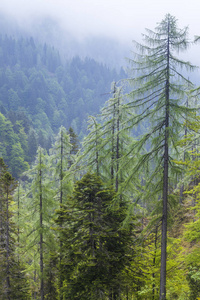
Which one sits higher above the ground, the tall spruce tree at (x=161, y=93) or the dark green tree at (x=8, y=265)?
the tall spruce tree at (x=161, y=93)

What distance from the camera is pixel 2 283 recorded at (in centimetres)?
1727

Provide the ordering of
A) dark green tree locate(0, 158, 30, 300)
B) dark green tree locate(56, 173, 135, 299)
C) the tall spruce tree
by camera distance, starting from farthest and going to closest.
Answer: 1. dark green tree locate(0, 158, 30, 300)
2. dark green tree locate(56, 173, 135, 299)
3. the tall spruce tree

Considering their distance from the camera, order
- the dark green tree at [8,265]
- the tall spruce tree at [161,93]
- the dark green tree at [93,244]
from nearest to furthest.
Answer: the tall spruce tree at [161,93] → the dark green tree at [93,244] → the dark green tree at [8,265]

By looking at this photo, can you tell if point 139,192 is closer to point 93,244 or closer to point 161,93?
point 93,244

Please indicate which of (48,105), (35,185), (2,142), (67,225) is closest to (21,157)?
(2,142)

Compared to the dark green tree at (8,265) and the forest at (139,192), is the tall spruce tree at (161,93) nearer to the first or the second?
the forest at (139,192)

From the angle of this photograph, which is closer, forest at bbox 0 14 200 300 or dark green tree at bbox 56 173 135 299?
forest at bbox 0 14 200 300

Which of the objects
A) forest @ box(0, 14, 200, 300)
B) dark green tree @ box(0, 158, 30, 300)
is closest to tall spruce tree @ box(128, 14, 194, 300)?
forest @ box(0, 14, 200, 300)

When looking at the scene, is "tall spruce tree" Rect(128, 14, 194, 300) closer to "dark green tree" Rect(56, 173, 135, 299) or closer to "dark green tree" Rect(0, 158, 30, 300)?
"dark green tree" Rect(56, 173, 135, 299)

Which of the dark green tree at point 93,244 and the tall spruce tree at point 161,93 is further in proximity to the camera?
the dark green tree at point 93,244

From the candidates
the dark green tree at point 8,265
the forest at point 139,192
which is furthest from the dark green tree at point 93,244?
the dark green tree at point 8,265

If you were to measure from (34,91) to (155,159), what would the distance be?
184656 mm

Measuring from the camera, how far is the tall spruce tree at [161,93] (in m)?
10.2

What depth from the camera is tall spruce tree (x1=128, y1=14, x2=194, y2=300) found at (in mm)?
10195
